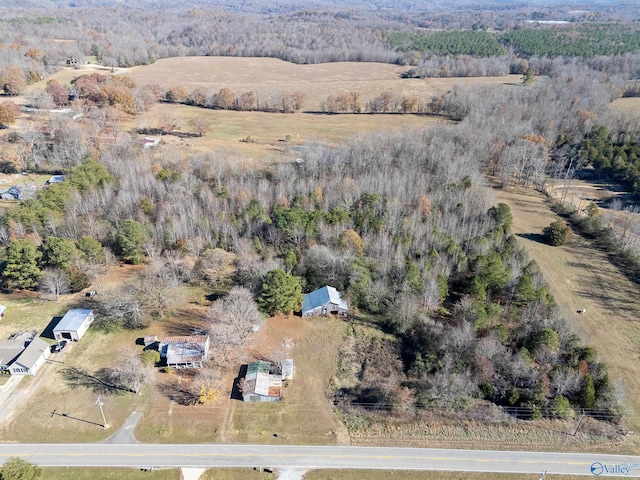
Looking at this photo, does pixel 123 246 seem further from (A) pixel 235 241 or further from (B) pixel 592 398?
(B) pixel 592 398

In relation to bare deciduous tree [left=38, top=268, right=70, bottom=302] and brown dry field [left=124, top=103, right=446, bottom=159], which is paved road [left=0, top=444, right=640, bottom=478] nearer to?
bare deciduous tree [left=38, top=268, right=70, bottom=302]

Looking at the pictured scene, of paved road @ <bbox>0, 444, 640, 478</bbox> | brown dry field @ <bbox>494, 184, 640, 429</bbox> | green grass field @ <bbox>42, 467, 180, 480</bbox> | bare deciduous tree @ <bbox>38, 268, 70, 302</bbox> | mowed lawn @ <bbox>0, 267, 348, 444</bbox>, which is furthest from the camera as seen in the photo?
bare deciduous tree @ <bbox>38, 268, 70, 302</bbox>

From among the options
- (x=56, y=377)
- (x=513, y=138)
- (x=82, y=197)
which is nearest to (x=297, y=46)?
(x=513, y=138)

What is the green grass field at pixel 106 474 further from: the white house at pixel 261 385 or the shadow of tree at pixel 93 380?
the white house at pixel 261 385

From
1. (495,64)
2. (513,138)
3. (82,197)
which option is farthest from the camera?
(495,64)
